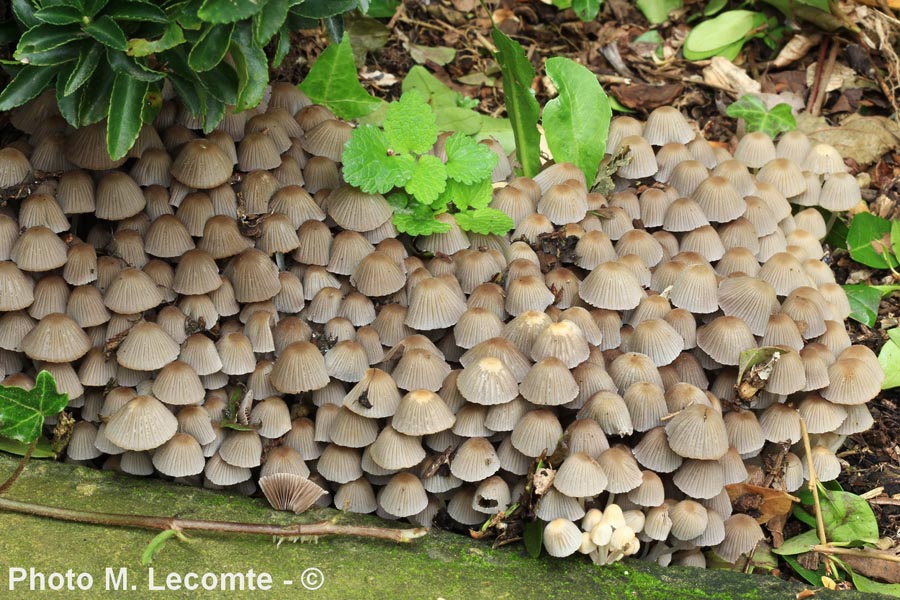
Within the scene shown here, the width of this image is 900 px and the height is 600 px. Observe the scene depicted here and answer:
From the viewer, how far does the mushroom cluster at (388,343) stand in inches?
78.0

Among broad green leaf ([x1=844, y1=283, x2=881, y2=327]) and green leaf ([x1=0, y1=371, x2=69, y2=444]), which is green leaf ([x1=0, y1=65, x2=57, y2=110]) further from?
broad green leaf ([x1=844, y1=283, x2=881, y2=327])

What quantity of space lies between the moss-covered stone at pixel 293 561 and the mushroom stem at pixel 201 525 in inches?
0.7

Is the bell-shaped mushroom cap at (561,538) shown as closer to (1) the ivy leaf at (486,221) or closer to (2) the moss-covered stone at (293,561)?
(2) the moss-covered stone at (293,561)

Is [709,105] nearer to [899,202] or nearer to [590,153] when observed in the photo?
[899,202]

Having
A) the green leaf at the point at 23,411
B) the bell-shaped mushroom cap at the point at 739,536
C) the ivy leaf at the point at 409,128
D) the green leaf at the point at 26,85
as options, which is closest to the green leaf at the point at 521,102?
the ivy leaf at the point at 409,128

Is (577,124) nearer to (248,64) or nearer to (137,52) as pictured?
(248,64)

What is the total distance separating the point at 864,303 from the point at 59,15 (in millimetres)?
2181

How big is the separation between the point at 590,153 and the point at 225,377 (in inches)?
45.4

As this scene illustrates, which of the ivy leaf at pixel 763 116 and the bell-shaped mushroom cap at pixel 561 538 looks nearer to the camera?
the bell-shaped mushroom cap at pixel 561 538

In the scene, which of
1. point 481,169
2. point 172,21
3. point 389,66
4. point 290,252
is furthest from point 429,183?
point 389,66

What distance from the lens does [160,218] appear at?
7.00 feet

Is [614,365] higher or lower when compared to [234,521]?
higher

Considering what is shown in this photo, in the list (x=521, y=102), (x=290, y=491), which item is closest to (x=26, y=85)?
(x=290, y=491)
